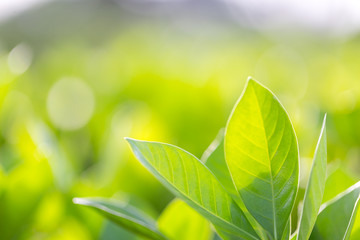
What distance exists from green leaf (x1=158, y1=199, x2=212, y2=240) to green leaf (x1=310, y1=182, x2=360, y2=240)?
26cm

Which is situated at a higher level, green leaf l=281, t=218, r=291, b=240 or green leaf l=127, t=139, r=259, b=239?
green leaf l=127, t=139, r=259, b=239

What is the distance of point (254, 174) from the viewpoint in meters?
0.60

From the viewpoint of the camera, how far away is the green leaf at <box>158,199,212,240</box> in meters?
0.88

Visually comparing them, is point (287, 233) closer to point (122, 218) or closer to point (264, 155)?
point (264, 155)

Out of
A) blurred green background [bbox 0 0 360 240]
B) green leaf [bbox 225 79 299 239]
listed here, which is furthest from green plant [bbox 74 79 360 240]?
blurred green background [bbox 0 0 360 240]

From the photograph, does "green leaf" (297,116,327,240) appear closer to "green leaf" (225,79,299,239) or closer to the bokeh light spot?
"green leaf" (225,79,299,239)

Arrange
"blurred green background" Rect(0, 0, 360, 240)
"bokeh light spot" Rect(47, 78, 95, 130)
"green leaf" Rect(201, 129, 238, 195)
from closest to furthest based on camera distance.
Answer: "green leaf" Rect(201, 129, 238, 195) < "blurred green background" Rect(0, 0, 360, 240) < "bokeh light spot" Rect(47, 78, 95, 130)

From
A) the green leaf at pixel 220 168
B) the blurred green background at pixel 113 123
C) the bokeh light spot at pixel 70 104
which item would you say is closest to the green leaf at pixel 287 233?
the green leaf at pixel 220 168

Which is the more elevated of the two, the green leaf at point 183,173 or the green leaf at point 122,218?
the green leaf at point 183,173

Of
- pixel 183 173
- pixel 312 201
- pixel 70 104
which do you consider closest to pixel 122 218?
pixel 183 173

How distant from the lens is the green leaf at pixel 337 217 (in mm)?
630

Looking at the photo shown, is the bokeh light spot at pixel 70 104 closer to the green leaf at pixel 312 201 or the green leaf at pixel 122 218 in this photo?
the green leaf at pixel 122 218

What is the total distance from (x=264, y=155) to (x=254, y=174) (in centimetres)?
3

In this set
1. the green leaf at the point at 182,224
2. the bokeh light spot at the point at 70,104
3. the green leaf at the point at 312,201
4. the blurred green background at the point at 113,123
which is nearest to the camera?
the green leaf at the point at 312,201
